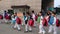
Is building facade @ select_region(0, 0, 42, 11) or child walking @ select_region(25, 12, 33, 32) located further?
building facade @ select_region(0, 0, 42, 11)

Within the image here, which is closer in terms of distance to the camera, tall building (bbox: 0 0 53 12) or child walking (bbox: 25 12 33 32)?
child walking (bbox: 25 12 33 32)

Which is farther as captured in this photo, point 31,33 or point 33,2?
point 33,2

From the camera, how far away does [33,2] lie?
3966 cm

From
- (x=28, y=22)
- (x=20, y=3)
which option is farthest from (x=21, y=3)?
(x=28, y=22)

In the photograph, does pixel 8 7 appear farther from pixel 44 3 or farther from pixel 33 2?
pixel 44 3

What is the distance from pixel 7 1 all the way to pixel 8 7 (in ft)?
3.38

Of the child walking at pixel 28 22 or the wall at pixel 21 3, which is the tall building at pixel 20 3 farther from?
the child walking at pixel 28 22

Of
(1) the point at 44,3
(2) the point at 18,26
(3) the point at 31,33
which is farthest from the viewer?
(1) the point at 44,3

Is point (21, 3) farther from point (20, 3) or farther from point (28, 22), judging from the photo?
point (28, 22)

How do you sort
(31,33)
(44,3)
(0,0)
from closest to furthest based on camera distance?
(31,33) → (0,0) → (44,3)

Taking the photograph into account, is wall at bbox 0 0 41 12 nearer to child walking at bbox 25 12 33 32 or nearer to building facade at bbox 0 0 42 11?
building facade at bbox 0 0 42 11

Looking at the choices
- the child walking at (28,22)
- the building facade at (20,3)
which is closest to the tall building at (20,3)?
the building facade at (20,3)

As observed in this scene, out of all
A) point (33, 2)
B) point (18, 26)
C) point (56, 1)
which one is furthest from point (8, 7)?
point (18, 26)

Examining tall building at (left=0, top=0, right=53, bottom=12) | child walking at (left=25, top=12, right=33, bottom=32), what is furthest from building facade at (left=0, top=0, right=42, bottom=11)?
child walking at (left=25, top=12, right=33, bottom=32)
